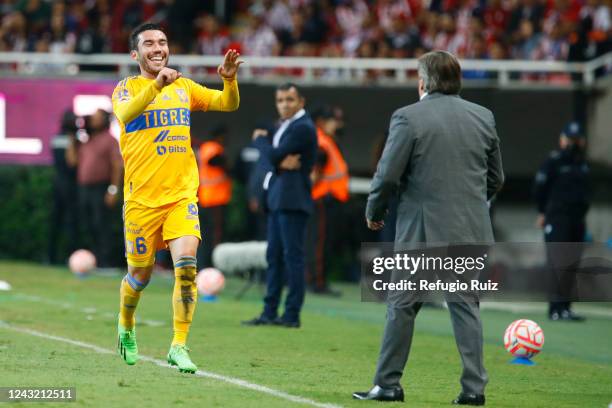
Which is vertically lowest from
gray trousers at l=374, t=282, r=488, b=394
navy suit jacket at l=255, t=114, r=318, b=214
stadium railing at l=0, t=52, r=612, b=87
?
gray trousers at l=374, t=282, r=488, b=394

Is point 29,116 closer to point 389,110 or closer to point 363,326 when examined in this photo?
point 389,110

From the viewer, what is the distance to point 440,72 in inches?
328

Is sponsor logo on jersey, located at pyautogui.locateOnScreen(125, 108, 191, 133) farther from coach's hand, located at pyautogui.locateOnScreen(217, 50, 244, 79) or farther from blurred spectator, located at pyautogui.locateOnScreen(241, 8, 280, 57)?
blurred spectator, located at pyautogui.locateOnScreen(241, 8, 280, 57)

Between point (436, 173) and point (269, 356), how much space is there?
3.15 m

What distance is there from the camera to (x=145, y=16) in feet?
90.1

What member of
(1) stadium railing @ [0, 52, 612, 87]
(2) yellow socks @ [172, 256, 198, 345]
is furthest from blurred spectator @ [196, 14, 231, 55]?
(2) yellow socks @ [172, 256, 198, 345]

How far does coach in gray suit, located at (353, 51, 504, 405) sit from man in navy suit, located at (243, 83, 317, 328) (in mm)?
4874

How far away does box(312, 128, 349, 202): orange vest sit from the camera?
59.0 ft

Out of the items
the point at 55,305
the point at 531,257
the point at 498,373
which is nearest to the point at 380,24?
the point at 531,257

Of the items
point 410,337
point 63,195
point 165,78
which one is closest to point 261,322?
point 165,78

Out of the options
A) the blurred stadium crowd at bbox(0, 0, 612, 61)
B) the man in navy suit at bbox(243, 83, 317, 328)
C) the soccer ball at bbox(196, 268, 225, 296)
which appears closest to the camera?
the man in navy suit at bbox(243, 83, 317, 328)

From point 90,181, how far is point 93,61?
3.08 meters
